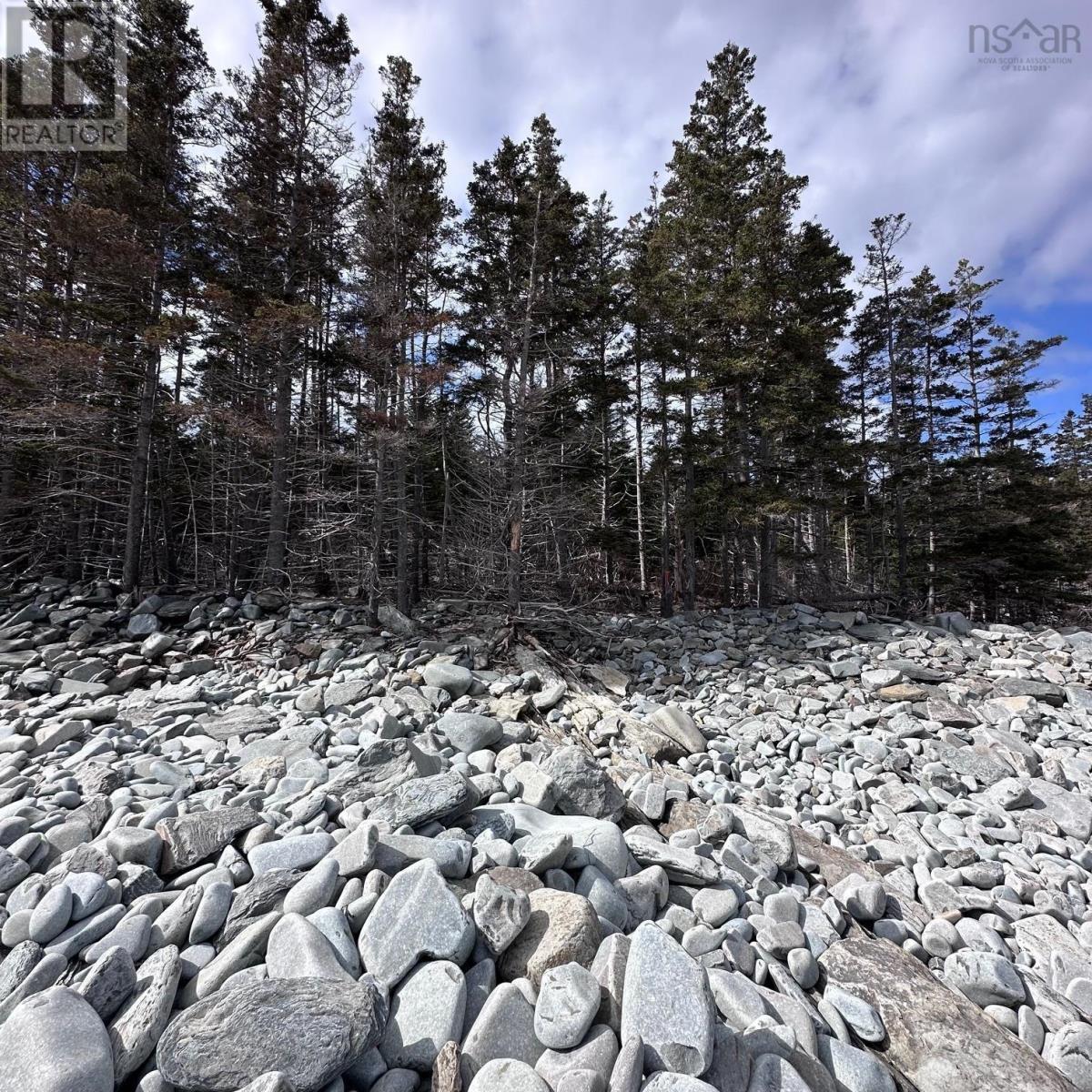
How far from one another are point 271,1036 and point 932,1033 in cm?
293

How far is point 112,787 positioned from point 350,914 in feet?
9.01

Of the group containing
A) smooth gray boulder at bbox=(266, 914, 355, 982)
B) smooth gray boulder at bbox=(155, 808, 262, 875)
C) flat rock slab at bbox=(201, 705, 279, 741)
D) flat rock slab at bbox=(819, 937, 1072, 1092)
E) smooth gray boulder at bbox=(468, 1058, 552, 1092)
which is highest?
smooth gray boulder at bbox=(155, 808, 262, 875)

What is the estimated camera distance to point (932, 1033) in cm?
233

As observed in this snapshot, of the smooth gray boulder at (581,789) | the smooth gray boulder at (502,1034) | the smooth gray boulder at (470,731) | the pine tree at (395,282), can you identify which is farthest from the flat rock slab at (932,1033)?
the pine tree at (395,282)

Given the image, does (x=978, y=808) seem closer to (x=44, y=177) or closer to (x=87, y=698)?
(x=87, y=698)

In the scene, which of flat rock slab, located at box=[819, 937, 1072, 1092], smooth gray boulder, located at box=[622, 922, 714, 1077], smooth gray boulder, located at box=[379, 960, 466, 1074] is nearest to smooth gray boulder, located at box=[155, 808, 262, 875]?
smooth gray boulder, located at box=[379, 960, 466, 1074]

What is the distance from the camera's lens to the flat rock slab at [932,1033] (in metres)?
2.17

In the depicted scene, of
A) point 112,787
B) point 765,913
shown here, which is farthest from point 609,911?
point 112,787

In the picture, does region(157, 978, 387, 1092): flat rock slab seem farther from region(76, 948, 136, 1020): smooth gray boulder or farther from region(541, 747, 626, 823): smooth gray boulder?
region(541, 747, 626, 823): smooth gray boulder

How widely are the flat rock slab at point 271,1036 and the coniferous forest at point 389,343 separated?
602 cm

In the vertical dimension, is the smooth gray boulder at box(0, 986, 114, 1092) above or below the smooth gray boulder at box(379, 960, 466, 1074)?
above

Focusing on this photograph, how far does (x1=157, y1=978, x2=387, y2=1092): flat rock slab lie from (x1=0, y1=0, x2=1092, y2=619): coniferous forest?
6.02m

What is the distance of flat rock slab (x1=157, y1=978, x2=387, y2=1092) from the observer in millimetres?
1620

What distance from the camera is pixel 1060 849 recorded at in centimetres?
399
